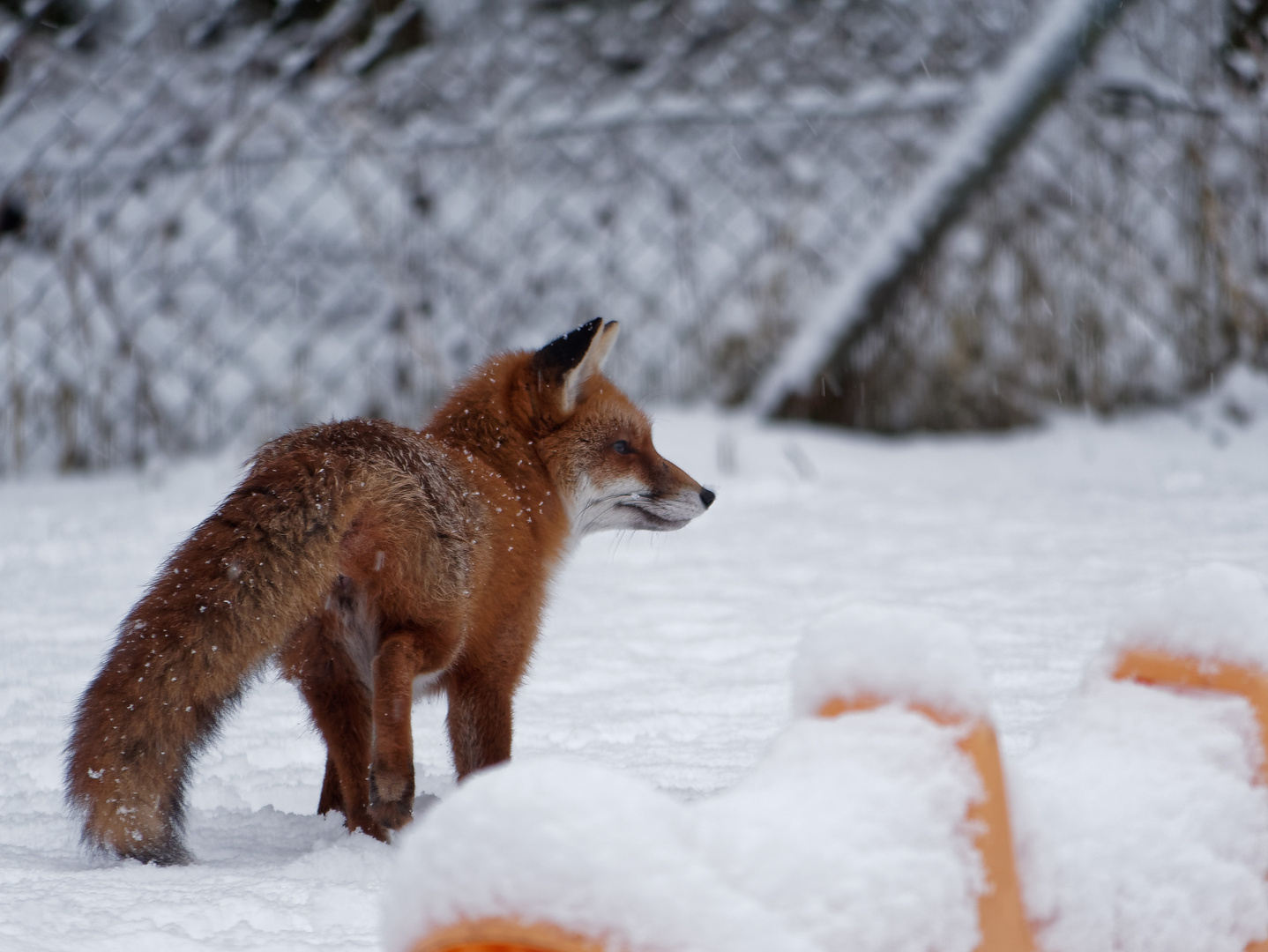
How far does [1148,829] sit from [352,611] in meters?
1.34

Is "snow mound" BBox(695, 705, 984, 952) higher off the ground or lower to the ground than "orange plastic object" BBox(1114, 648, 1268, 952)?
higher

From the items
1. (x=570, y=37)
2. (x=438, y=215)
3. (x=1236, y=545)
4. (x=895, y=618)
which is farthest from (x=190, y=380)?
(x=895, y=618)

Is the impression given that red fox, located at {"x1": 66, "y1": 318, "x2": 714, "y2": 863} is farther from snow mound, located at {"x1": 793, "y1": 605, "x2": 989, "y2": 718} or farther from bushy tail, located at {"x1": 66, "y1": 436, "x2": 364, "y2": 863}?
snow mound, located at {"x1": 793, "y1": 605, "x2": 989, "y2": 718}

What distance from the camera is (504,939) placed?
27.7 inches

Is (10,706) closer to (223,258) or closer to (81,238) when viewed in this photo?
(81,238)

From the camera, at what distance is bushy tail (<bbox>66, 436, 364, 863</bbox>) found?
5.49 ft

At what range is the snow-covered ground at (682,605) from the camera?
1605 mm

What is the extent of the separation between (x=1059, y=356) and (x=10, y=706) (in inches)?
219

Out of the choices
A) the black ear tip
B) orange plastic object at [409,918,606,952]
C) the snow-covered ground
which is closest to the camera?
orange plastic object at [409,918,606,952]

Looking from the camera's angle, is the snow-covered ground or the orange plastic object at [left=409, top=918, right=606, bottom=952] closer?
the orange plastic object at [left=409, top=918, right=606, bottom=952]

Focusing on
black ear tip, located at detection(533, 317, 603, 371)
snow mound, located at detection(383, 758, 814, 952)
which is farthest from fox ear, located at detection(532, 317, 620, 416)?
snow mound, located at detection(383, 758, 814, 952)

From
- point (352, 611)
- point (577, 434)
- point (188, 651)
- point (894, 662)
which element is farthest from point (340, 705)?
point (894, 662)

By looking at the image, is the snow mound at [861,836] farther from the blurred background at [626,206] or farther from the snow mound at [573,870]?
the blurred background at [626,206]

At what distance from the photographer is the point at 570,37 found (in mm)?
7570
